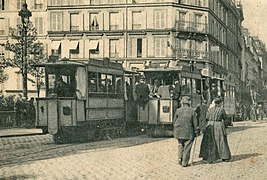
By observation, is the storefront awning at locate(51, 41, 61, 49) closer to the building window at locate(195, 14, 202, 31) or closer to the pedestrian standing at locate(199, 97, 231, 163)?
the building window at locate(195, 14, 202, 31)

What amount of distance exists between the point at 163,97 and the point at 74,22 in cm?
3078

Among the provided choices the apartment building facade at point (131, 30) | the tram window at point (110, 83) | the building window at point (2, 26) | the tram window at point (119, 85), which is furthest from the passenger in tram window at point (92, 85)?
the building window at point (2, 26)

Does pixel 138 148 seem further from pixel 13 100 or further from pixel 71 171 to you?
pixel 13 100

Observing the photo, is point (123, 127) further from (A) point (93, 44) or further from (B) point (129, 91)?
(A) point (93, 44)

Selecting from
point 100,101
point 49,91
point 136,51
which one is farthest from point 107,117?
point 136,51

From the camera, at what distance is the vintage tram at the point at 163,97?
55.8 feet

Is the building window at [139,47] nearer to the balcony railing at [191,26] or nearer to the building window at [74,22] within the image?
the balcony railing at [191,26]

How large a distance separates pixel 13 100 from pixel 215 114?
43.4 ft

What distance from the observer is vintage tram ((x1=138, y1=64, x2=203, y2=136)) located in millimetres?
17016

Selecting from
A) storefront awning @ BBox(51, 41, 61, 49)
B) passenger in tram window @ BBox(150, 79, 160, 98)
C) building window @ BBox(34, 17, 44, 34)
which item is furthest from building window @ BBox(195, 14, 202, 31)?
passenger in tram window @ BBox(150, 79, 160, 98)

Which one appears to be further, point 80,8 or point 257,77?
point 257,77

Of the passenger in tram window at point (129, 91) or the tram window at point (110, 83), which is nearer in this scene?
the tram window at point (110, 83)

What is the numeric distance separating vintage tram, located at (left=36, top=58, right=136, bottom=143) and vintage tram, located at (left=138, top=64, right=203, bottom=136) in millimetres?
1045

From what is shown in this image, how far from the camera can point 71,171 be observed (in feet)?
29.6
